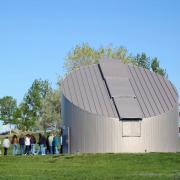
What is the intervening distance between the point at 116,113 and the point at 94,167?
10483 mm

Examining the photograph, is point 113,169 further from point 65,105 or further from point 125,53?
point 125,53

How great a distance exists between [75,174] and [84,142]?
14.8 m

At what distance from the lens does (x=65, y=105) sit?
133 feet

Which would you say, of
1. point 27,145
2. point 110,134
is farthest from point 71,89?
point 110,134

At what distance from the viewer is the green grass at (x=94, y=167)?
23312 millimetres

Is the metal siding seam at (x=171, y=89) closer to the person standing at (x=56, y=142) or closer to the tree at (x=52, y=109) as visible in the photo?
the person standing at (x=56, y=142)

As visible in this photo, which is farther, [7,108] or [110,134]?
[7,108]

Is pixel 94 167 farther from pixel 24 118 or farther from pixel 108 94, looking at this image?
pixel 24 118

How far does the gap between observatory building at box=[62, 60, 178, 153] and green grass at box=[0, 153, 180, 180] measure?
4040mm

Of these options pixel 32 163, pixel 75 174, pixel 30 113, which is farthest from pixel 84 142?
pixel 30 113

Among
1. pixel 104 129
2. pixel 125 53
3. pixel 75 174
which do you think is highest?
pixel 125 53

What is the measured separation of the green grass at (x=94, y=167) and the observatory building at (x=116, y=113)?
4040mm

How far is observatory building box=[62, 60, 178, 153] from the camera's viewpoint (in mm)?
38500

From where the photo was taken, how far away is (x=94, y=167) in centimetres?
2878
